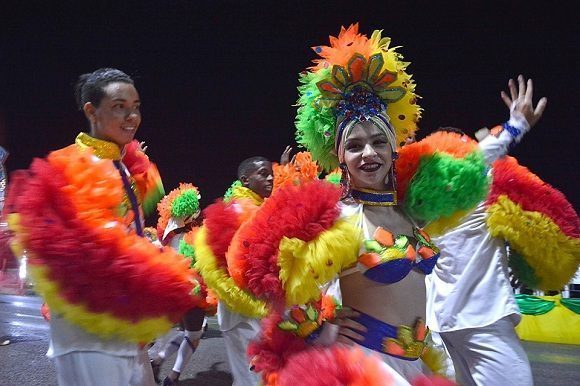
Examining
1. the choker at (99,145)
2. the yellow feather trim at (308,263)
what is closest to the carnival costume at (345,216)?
the yellow feather trim at (308,263)

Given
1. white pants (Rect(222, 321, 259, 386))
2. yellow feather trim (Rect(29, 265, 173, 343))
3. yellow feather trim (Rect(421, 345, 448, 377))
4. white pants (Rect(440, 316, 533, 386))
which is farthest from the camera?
white pants (Rect(222, 321, 259, 386))

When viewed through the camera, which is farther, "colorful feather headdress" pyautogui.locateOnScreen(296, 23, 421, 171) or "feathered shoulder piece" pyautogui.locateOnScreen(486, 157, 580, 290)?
"feathered shoulder piece" pyautogui.locateOnScreen(486, 157, 580, 290)

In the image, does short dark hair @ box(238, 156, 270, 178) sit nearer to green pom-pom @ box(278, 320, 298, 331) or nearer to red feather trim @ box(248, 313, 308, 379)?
red feather trim @ box(248, 313, 308, 379)

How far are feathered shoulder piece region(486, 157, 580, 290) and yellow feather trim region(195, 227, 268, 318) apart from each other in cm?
162

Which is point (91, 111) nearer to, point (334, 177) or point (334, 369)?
point (334, 177)

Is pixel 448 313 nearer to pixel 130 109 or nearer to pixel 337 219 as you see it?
pixel 337 219

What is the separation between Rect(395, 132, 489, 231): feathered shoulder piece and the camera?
2.53 metres

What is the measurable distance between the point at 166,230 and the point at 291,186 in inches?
216

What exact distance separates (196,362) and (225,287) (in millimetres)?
3194

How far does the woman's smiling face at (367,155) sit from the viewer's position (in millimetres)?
2398

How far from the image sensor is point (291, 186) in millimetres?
2213

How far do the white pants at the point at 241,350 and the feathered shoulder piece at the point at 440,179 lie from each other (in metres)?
1.83

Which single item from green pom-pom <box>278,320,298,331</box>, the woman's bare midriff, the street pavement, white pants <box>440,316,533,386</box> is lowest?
the street pavement

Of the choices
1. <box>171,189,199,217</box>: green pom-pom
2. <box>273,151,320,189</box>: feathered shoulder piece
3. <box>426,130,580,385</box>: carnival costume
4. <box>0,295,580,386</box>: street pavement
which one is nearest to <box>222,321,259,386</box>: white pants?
<box>273,151,320,189</box>: feathered shoulder piece
